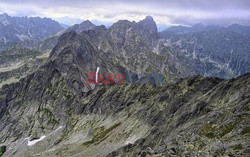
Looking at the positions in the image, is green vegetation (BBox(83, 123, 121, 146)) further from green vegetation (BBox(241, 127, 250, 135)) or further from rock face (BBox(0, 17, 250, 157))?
green vegetation (BBox(241, 127, 250, 135))

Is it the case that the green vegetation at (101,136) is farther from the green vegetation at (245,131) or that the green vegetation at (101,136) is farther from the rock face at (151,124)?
the green vegetation at (245,131)

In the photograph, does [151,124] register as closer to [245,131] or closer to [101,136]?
[101,136]

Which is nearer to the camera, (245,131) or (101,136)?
(245,131)

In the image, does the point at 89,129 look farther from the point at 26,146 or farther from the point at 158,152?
the point at 158,152

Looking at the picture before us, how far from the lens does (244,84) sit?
298 feet

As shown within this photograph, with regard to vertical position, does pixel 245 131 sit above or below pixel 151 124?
above

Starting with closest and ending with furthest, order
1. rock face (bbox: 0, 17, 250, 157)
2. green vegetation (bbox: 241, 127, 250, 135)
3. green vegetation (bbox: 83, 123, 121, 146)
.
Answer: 1. green vegetation (bbox: 241, 127, 250, 135)
2. rock face (bbox: 0, 17, 250, 157)
3. green vegetation (bbox: 83, 123, 121, 146)

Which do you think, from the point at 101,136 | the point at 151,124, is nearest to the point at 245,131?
the point at 151,124

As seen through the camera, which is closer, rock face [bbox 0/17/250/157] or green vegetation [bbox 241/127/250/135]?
green vegetation [bbox 241/127/250/135]

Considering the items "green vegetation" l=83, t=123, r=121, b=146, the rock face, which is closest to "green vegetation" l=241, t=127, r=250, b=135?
the rock face

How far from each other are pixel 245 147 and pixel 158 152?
1913 centimetres

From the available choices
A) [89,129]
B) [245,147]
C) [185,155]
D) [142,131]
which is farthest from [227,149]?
[89,129]

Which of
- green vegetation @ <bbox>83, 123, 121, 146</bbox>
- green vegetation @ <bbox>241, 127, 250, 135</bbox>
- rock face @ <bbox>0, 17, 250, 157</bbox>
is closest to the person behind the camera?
green vegetation @ <bbox>241, 127, 250, 135</bbox>

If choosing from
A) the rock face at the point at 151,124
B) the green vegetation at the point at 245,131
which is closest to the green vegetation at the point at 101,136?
the rock face at the point at 151,124
